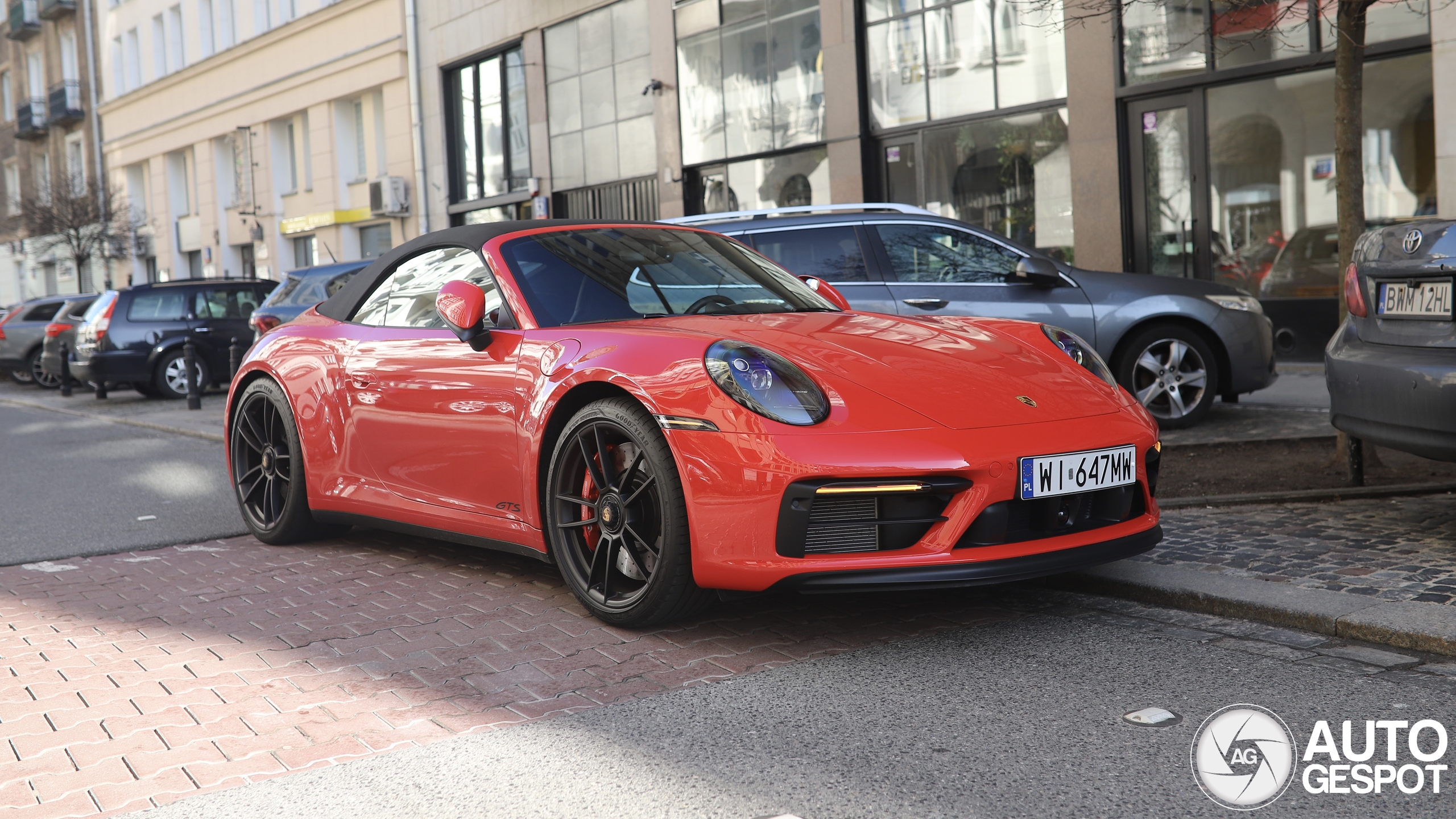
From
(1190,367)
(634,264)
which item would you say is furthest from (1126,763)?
(1190,367)

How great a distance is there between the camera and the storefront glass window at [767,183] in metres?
17.2

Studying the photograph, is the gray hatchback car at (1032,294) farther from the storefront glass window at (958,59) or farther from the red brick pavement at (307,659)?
the storefront glass window at (958,59)

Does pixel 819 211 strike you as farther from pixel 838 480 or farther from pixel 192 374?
pixel 192 374

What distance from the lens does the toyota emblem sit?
4.68 meters

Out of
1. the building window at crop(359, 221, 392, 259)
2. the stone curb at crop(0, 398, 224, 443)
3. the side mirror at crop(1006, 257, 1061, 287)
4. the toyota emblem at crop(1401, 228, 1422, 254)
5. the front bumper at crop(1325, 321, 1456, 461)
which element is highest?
the building window at crop(359, 221, 392, 259)

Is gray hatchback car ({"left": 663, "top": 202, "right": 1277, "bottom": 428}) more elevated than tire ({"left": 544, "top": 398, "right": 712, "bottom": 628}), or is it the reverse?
gray hatchback car ({"left": 663, "top": 202, "right": 1277, "bottom": 428})

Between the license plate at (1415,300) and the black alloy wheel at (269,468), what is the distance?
4.49 m

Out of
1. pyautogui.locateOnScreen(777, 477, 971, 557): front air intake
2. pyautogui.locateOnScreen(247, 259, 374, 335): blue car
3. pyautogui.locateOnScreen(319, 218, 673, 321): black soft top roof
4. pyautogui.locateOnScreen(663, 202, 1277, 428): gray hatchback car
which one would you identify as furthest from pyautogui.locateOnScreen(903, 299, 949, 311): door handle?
pyautogui.locateOnScreen(247, 259, 374, 335): blue car

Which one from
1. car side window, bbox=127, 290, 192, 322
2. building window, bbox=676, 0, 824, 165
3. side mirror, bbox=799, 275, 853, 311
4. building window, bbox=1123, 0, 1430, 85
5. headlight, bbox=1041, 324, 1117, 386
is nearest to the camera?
headlight, bbox=1041, 324, 1117, 386

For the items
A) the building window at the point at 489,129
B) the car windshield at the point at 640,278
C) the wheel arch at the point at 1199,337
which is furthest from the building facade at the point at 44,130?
the car windshield at the point at 640,278

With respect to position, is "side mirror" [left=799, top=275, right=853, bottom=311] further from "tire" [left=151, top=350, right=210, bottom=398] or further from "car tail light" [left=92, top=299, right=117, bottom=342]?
"car tail light" [left=92, top=299, right=117, bottom=342]

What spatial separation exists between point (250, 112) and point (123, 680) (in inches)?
1241

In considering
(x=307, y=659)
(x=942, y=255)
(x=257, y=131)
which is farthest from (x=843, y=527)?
(x=257, y=131)

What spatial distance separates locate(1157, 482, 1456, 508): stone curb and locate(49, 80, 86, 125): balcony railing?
1806 inches
